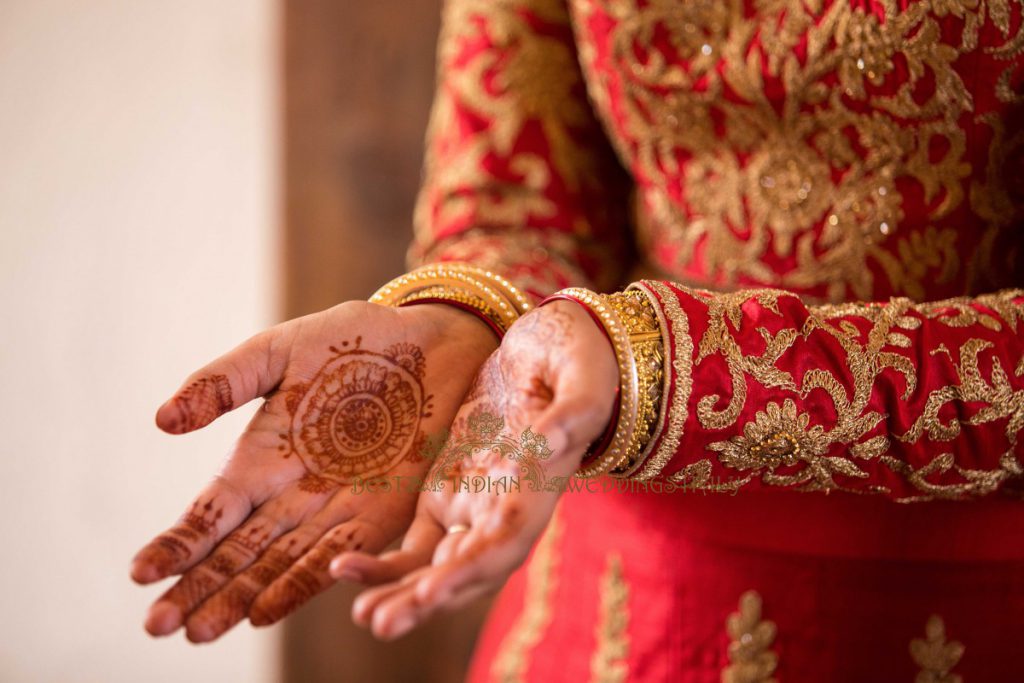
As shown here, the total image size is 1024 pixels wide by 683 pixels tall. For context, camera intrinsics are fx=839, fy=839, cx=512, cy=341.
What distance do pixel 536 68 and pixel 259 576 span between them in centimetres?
47

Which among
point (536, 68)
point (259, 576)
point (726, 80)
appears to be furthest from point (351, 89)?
point (259, 576)

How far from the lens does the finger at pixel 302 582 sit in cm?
35

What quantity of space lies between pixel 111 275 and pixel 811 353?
97cm

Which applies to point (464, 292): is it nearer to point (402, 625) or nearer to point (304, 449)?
point (304, 449)

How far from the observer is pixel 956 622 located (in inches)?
19.9

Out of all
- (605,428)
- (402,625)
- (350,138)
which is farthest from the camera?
(350,138)

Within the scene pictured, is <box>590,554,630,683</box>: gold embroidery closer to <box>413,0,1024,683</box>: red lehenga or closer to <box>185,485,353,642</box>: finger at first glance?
<box>413,0,1024,683</box>: red lehenga

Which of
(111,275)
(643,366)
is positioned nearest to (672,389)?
(643,366)

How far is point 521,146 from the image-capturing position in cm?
68

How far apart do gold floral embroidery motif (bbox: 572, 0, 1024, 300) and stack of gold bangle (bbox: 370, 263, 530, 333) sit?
158mm

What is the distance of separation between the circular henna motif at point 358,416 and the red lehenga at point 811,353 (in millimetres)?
128

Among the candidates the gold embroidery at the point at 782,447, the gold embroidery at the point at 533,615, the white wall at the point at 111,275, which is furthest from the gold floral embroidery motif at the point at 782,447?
the white wall at the point at 111,275

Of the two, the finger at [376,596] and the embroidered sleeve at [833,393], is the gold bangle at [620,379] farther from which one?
the finger at [376,596]

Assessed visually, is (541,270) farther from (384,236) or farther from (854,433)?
(384,236)
